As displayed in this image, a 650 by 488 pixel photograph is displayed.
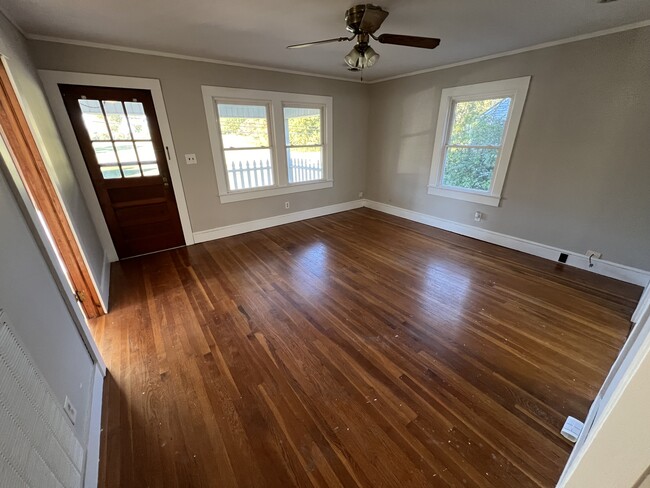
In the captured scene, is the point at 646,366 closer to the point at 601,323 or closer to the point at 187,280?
the point at 601,323

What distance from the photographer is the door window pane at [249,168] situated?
3883 mm

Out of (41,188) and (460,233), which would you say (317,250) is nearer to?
(460,233)

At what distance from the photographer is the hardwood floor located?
4.16 feet

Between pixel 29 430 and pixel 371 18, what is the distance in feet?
9.31

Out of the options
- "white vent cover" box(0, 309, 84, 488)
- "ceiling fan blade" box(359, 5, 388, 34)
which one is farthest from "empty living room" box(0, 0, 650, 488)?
"ceiling fan blade" box(359, 5, 388, 34)

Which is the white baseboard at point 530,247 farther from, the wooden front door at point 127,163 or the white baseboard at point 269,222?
the wooden front door at point 127,163

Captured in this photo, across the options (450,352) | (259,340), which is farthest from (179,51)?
(450,352)

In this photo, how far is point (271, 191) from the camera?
4.32m

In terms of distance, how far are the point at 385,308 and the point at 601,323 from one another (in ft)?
5.83

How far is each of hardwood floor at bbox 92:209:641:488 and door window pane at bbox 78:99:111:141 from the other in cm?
151

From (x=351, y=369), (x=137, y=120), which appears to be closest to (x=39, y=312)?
(x=351, y=369)

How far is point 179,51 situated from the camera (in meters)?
2.98

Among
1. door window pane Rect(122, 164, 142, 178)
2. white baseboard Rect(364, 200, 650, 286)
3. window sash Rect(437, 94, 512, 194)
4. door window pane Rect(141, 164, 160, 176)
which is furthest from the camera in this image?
window sash Rect(437, 94, 512, 194)

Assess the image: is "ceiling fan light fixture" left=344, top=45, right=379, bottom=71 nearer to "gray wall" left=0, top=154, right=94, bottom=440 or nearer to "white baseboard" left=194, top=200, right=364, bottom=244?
"gray wall" left=0, top=154, right=94, bottom=440
